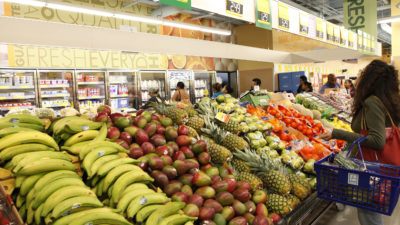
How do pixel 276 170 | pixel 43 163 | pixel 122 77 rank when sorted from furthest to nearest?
pixel 122 77 < pixel 276 170 < pixel 43 163

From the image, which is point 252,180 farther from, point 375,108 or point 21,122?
point 21,122

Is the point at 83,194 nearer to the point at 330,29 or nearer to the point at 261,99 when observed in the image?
the point at 261,99

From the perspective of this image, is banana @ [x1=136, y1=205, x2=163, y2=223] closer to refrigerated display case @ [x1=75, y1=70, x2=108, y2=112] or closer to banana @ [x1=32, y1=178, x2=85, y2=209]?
banana @ [x1=32, y1=178, x2=85, y2=209]

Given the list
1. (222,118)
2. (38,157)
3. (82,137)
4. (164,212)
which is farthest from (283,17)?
(38,157)

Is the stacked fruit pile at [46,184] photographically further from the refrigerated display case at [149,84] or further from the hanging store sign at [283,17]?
the refrigerated display case at [149,84]

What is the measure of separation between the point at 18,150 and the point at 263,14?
3.68m

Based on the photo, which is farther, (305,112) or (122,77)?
(122,77)

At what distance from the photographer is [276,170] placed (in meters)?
2.45

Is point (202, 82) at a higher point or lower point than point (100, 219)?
higher

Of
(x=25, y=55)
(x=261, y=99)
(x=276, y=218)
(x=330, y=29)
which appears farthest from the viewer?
(x=330, y=29)

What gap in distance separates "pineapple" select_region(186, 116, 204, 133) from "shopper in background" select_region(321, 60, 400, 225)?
1188mm

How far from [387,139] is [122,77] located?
21.8 feet

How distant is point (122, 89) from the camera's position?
7660 millimetres

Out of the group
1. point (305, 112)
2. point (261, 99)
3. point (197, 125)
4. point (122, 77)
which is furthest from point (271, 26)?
point (122, 77)
